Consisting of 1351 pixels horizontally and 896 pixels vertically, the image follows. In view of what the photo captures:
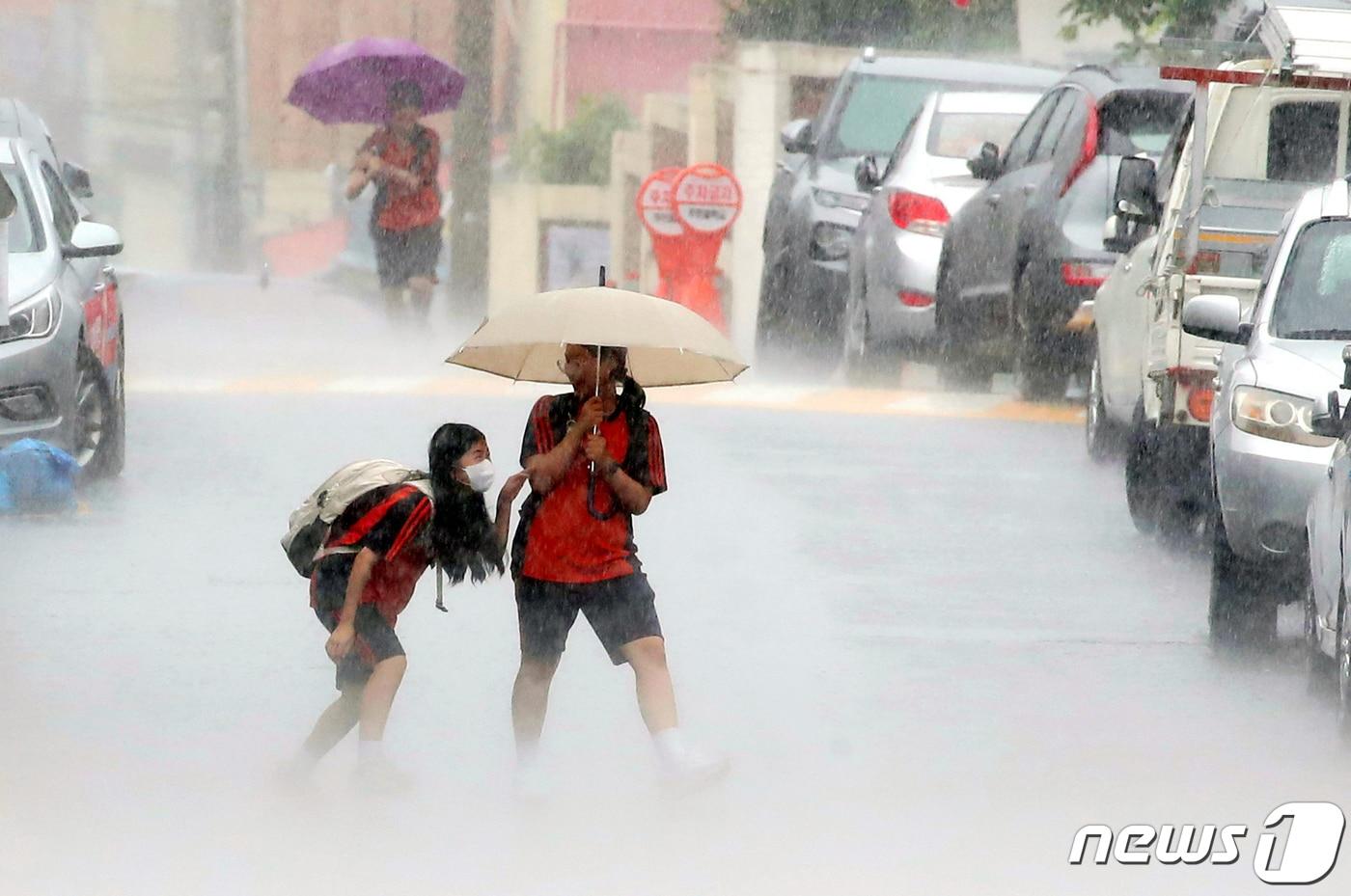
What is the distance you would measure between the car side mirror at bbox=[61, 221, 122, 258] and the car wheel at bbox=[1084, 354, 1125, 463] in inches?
173

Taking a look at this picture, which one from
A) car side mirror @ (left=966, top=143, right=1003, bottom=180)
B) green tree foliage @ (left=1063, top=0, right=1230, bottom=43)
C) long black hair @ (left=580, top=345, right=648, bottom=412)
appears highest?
green tree foliage @ (left=1063, top=0, right=1230, bottom=43)

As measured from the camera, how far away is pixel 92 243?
13.2 m

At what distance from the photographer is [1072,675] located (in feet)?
31.9

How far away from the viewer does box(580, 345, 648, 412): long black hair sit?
7.55 m

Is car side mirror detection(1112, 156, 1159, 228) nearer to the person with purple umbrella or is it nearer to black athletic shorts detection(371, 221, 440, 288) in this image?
the person with purple umbrella

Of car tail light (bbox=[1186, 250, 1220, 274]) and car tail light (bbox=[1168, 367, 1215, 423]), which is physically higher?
car tail light (bbox=[1186, 250, 1220, 274])

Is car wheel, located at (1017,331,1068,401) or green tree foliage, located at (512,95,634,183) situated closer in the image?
car wheel, located at (1017,331,1068,401)

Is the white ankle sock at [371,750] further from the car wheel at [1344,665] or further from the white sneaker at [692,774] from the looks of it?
the car wheel at [1344,665]

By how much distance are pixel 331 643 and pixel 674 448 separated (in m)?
8.43

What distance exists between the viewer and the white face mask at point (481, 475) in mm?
7297

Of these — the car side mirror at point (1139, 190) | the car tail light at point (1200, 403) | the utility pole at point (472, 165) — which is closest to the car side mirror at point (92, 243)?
the car side mirror at point (1139, 190)

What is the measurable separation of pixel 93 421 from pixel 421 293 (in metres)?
8.11

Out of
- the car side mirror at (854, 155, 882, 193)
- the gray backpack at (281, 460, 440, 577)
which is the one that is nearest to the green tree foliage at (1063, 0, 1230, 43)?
the car side mirror at (854, 155, 882, 193)

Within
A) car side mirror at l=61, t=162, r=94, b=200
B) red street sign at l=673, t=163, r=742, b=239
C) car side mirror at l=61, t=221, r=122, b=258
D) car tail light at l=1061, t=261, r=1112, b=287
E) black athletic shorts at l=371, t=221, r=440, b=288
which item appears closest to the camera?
car side mirror at l=61, t=221, r=122, b=258
